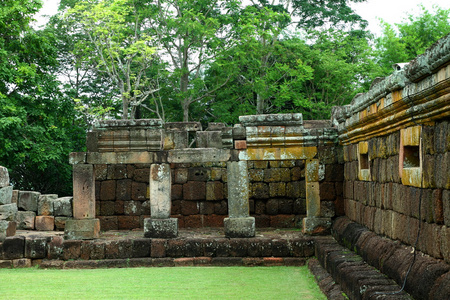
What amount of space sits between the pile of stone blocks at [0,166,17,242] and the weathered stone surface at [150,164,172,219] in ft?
8.30

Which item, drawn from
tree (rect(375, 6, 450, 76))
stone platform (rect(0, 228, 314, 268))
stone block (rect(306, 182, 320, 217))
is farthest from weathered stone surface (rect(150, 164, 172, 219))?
tree (rect(375, 6, 450, 76))

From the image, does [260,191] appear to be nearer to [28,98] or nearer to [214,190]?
[214,190]

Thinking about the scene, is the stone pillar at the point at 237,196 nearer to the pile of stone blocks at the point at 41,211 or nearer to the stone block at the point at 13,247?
the stone block at the point at 13,247

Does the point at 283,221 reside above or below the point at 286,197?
below

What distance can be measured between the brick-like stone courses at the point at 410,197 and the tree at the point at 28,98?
11.1m

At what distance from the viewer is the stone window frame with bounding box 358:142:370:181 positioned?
6836 mm

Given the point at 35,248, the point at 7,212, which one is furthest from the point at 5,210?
the point at 35,248

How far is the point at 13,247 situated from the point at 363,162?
6.01 meters

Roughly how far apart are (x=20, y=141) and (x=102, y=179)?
5.32 metres

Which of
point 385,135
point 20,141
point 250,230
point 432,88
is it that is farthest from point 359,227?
point 20,141

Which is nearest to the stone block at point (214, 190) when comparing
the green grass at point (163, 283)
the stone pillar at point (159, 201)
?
the stone pillar at point (159, 201)

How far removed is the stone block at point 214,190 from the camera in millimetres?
11617

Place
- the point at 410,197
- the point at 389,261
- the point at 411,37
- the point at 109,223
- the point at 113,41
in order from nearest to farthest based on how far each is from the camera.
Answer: the point at 410,197, the point at 389,261, the point at 109,223, the point at 113,41, the point at 411,37

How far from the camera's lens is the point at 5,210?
9.33 meters
